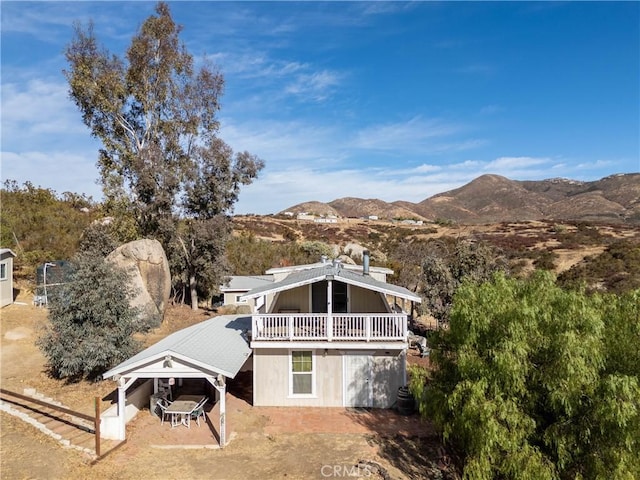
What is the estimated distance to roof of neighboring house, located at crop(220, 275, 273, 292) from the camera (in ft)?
104

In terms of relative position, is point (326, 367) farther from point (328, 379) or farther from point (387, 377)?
point (387, 377)

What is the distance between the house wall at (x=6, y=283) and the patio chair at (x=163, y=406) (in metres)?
17.9

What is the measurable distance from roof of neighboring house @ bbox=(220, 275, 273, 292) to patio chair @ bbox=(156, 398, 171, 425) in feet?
52.8

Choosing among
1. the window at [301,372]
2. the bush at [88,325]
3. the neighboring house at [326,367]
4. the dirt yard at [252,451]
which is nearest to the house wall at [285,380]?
the neighboring house at [326,367]

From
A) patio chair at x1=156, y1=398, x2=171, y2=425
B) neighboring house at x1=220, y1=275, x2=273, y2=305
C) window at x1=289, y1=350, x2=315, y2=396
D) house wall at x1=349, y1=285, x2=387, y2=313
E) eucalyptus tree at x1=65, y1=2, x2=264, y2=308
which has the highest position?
eucalyptus tree at x1=65, y1=2, x2=264, y2=308

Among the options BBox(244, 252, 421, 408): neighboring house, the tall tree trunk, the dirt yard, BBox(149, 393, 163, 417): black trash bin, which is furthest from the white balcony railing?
the tall tree trunk

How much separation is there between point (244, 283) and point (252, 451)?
21603 mm

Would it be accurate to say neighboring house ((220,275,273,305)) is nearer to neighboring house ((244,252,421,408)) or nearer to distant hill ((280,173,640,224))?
neighboring house ((244,252,421,408))

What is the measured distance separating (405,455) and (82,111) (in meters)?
28.7

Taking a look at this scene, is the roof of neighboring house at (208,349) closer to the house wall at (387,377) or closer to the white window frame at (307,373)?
the white window frame at (307,373)

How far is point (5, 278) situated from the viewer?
2612cm

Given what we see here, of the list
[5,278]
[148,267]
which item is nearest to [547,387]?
[148,267]

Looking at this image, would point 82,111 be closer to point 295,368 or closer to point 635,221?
point 295,368

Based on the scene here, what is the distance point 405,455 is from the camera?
39.6 ft
